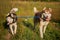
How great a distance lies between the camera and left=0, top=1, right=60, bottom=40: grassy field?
3.15 ft

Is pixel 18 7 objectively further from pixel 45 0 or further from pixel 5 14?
pixel 45 0

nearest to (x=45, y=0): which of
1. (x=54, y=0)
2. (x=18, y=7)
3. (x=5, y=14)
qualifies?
(x=54, y=0)

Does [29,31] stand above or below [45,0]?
below

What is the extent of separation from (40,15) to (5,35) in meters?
0.31

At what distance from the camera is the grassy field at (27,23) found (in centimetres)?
96

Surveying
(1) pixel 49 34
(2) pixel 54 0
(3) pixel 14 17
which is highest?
(2) pixel 54 0

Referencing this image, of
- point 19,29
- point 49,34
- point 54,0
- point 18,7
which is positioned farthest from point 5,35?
point 54,0

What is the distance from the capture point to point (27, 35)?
96 centimetres

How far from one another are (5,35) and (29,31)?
7.4 inches

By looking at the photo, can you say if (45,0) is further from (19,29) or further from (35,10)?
(19,29)

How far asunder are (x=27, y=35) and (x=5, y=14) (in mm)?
236

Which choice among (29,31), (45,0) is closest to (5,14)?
(29,31)

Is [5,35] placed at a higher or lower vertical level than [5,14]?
lower

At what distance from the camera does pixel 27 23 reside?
0.97m
